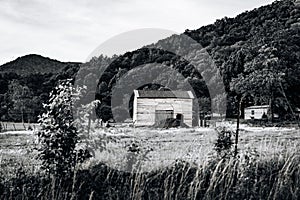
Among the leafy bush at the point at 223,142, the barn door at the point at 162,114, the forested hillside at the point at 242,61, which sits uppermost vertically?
→ the forested hillside at the point at 242,61

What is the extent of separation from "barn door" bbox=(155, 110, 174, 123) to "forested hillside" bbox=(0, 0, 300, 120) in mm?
2188

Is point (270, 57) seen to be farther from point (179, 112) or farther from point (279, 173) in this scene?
point (279, 173)

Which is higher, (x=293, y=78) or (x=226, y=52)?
(x=226, y=52)

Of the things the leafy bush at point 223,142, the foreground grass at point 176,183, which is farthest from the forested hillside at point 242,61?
the foreground grass at point 176,183

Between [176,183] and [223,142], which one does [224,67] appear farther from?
[176,183]

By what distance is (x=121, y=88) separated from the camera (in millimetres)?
23984

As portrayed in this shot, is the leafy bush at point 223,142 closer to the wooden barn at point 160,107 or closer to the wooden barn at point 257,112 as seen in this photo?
the wooden barn at point 160,107

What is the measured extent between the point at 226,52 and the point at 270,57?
22.6 ft

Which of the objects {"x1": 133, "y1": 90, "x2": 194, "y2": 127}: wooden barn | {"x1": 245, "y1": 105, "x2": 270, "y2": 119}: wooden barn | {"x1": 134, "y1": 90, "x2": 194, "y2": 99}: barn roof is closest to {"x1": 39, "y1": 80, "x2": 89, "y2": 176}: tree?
{"x1": 133, "y1": 90, "x2": 194, "y2": 127}: wooden barn

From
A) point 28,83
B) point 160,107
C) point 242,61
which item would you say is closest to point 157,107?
point 160,107

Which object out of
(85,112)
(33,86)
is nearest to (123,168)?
(85,112)

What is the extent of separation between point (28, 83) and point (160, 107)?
9.53 metres

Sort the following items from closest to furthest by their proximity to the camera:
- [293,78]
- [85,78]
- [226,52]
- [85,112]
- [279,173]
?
[85,112]
[279,173]
[85,78]
[293,78]
[226,52]

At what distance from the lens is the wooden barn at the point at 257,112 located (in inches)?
1185
